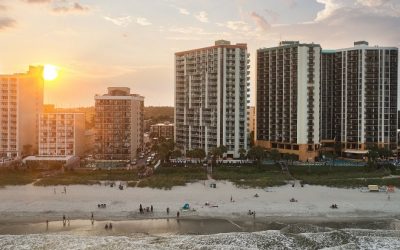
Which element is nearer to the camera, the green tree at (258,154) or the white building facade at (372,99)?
the green tree at (258,154)

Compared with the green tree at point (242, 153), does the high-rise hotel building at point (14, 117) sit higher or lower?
higher

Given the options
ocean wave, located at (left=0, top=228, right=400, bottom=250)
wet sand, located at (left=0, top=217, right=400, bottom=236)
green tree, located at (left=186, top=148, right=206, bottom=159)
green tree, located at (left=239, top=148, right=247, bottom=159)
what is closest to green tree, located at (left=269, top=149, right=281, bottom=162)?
green tree, located at (left=239, top=148, right=247, bottom=159)

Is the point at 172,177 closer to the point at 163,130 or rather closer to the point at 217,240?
the point at 217,240

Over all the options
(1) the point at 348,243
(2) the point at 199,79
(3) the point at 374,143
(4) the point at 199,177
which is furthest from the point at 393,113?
(1) the point at 348,243

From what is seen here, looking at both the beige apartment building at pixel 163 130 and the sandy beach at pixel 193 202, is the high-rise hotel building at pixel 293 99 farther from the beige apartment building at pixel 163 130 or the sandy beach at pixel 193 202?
the beige apartment building at pixel 163 130

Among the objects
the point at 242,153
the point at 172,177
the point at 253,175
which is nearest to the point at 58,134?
the point at 172,177

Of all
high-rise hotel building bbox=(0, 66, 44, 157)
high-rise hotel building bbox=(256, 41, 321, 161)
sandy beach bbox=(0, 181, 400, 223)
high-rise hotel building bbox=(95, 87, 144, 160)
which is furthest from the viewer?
high-rise hotel building bbox=(256, 41, 321, 161)

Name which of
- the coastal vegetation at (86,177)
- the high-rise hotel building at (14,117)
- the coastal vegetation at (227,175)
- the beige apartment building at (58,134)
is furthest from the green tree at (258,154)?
the high-rise hotel building at (14,117)

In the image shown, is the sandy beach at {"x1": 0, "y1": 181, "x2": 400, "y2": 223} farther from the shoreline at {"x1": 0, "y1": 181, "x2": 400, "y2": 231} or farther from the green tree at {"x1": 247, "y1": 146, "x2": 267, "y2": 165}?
the green tree at {"x1": 247, "y1": 146, "x2": 267, "y2": 165}
